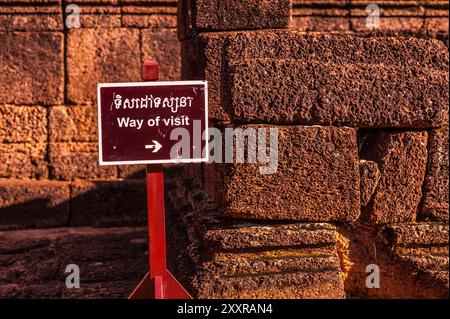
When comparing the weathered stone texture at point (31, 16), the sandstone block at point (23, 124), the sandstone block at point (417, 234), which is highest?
the weathered stone texture at point (31, 16)

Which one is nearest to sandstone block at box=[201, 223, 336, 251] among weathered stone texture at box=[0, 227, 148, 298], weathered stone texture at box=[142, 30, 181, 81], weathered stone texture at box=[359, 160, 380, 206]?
weathered stone texture at box=[359, 160, 380, 206]

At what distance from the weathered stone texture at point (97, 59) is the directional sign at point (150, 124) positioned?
2.69 meters

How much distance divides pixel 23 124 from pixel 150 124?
2817 mm

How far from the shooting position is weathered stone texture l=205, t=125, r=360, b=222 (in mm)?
3908

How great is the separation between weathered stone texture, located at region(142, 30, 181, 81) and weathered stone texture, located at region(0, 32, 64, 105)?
72cm

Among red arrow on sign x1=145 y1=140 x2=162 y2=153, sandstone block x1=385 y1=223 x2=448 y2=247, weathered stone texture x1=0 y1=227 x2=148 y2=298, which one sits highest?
red arrow on sign x1=145 y1=140 x2=162 y2=153

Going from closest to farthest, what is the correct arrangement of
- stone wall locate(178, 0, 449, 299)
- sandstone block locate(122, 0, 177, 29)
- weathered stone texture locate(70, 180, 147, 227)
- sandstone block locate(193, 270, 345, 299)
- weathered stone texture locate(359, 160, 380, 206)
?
sandstone block locate(193, 270, 345, 299) → stone wall locate(178, 0, 449, 299) → weathered stone texture locate(359, 160, 380, 206) → weathered stone texture locate(70, 180, 147, 227) → sandstone block locate(122, 0, 177, 29)

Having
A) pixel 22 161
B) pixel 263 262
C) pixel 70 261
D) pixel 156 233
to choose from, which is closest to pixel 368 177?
pixel 263 262

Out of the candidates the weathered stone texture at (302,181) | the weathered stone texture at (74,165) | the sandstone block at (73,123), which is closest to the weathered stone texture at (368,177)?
the weathered stone texture at (302,181)

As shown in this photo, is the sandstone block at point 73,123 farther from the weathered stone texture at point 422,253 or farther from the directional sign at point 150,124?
the weathered stone texture at point 422,253

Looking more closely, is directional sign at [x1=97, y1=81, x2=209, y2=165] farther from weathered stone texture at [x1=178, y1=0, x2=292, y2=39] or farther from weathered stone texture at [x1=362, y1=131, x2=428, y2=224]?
weathered stone texture at [x1=362, y1=131, x2=428, y2=224]

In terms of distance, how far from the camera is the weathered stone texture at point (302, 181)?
12.8 ft

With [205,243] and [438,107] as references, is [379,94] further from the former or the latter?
[205,243]
